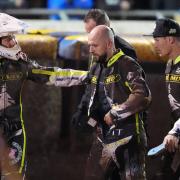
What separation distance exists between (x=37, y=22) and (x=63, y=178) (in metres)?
4.86

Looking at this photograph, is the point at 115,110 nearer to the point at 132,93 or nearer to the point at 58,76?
the point at 132,93

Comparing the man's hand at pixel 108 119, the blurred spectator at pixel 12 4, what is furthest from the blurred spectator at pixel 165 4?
the man's hand at pixel 108 119

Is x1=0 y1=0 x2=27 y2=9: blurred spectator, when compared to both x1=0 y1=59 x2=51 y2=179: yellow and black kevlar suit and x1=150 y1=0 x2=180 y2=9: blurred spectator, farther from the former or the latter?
x1=0 y1=59 x2=51 y2=179: yellow and black kevlar suit

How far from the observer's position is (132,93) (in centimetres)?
583

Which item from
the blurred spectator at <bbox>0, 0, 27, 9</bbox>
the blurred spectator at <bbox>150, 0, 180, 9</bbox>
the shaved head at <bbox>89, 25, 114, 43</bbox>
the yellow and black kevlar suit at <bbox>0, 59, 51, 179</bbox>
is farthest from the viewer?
the blurred spectator at <bbox>150, 0, 180, 9</bbox>

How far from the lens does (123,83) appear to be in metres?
5.93

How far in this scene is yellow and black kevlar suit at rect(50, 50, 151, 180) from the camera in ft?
19.2

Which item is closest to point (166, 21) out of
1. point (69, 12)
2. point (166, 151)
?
point (166, 151)

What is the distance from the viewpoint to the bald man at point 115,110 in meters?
5.86

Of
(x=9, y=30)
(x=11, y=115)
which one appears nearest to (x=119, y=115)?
(x=11, y=115)

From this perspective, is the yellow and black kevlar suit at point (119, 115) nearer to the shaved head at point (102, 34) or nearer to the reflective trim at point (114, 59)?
the reflective trim at point (114, 59)

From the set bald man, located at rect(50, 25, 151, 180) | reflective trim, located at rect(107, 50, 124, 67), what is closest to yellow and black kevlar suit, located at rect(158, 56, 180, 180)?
bald man, located at rect(50, 25, 151, 180)

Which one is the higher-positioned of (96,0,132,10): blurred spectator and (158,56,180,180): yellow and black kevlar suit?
(96,0,132,10): blurred spectator

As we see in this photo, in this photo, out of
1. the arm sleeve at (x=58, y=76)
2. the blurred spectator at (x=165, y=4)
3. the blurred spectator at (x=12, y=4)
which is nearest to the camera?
the arm sleeve at (x=58, y=76)
